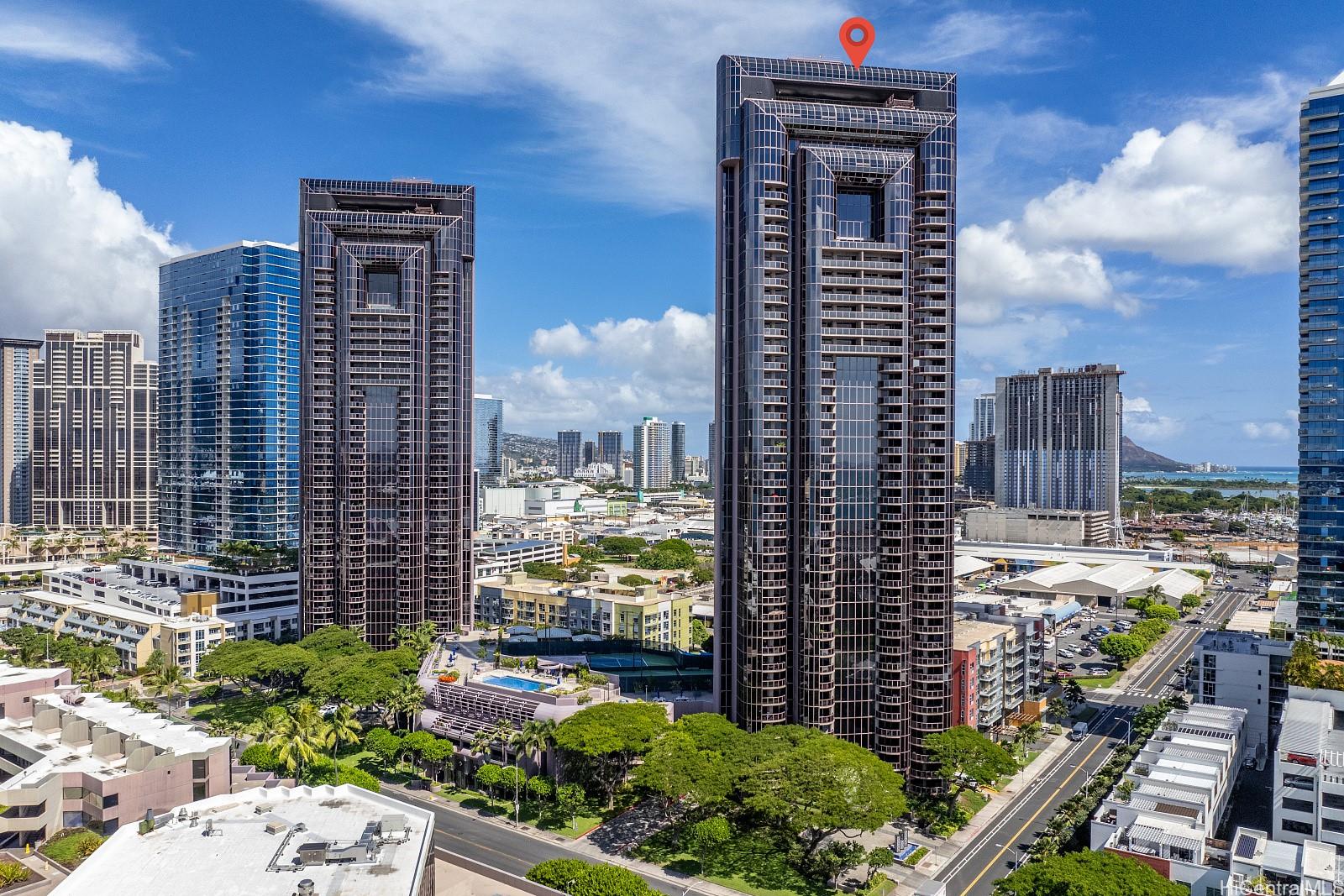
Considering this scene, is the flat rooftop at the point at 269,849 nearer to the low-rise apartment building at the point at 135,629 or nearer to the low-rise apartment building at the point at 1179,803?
the low-rise apartment building at the point at 1179,803

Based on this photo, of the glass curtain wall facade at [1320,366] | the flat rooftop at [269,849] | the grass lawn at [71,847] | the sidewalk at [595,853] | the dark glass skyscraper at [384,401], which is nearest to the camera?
the flat rooftop at [269,849]

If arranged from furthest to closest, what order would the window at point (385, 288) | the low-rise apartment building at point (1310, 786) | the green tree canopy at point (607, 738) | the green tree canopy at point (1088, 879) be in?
the window at point (385, 288) → the green tree canopy at point (607, 738) → the low-rise apartment building at point (1310, 786) → the green tree canopy at point (1088, 879)

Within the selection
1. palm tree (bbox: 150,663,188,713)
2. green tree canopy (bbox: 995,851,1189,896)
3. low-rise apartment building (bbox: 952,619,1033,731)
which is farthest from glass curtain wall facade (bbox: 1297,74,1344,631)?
palm tree (bbox: 150,663,188,713)

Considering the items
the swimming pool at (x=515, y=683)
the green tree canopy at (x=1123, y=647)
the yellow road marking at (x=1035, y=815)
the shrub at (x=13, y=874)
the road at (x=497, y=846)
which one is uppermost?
the swimming pool at (x=515, y=683)

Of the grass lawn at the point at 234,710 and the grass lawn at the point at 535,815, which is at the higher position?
the grass lawn at the point at 234,710

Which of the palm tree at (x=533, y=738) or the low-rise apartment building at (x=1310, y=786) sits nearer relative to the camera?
the low-rise apartment building at (x=1310, y=786)

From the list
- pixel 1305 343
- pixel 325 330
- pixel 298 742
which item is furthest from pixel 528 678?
pixel 1305 343

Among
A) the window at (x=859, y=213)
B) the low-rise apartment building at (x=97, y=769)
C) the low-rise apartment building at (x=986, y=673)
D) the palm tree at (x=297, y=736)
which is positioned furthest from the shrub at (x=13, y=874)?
the window at (x=859, y=213)
